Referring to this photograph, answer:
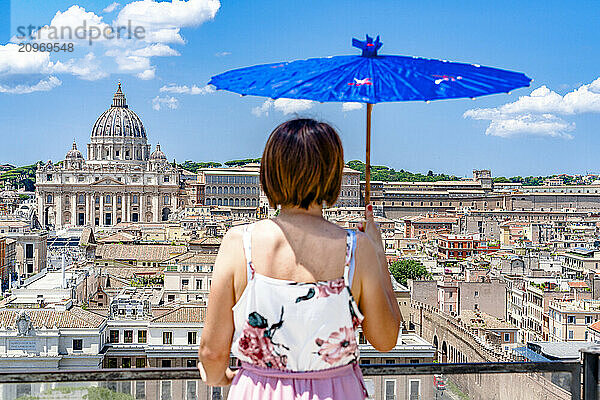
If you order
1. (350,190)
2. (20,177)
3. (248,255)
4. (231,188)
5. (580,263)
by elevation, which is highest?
(20,177)

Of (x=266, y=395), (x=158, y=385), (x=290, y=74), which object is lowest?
(x=158, y=385)

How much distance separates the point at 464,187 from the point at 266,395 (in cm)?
5885

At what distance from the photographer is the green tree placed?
25984 millimetres

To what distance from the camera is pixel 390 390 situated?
1.93 metres

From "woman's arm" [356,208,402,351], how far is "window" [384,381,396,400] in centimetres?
62

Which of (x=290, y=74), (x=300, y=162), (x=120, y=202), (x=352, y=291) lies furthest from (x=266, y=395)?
(x=120, y=202)

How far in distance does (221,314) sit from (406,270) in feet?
84.2

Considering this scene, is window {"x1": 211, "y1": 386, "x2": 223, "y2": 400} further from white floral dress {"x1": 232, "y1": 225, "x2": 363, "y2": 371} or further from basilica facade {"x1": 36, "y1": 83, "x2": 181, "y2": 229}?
basilica facade {"x1": 36, "y1": 83, "x2": 181, "y2": 229}

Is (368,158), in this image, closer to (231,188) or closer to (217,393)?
(217,393)

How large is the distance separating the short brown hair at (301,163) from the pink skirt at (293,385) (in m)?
0.26

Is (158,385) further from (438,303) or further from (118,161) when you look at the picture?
(118,161)

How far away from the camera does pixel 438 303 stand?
2228 centimetres

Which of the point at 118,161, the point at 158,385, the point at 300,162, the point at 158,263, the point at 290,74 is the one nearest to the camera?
the point at 300,162

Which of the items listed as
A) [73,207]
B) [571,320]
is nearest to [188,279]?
[571,320]
